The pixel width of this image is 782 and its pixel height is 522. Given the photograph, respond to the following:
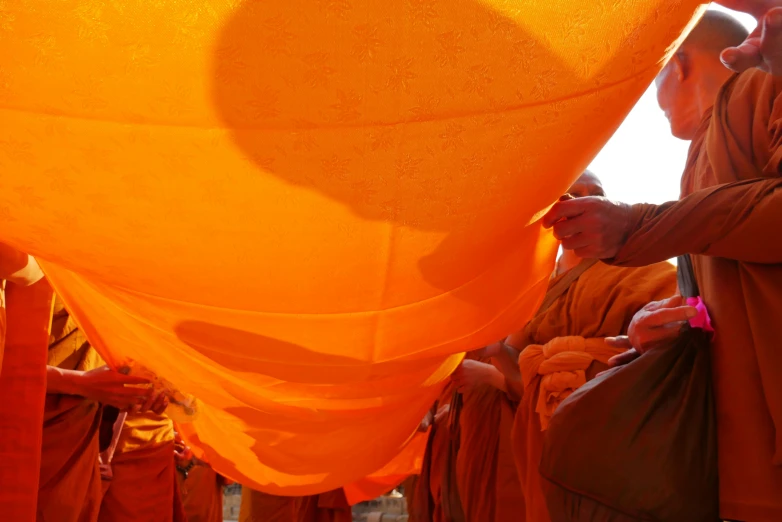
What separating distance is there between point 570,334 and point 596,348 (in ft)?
0.82

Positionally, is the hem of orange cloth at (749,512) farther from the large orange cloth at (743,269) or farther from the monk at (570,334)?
the monk at (570,334)

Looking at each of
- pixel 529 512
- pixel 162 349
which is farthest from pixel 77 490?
pixel 529 512

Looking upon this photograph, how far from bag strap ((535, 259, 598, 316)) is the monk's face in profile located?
1.15 metres

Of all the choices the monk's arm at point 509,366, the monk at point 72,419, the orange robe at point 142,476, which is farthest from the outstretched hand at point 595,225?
the orange robe at point 142,476

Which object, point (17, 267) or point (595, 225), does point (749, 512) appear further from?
point (17, 267)

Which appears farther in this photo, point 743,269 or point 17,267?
point 17,267

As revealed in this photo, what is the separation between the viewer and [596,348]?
2818 millimetres

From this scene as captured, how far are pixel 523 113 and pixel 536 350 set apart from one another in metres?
1.74

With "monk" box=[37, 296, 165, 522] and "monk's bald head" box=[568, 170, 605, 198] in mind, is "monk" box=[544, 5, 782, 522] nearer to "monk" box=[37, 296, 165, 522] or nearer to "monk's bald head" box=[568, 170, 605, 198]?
"monk's bald head" box=[568, 170, 605, 198]

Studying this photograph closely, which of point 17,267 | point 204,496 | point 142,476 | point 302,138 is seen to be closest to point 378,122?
point 302,138

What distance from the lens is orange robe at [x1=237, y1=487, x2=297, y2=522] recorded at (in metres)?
5.79

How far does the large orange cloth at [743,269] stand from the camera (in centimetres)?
146

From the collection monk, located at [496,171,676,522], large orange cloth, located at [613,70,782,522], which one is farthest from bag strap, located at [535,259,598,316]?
large orange cloth, located at [613,70,782,522]

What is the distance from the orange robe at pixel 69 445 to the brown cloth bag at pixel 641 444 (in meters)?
1.89
